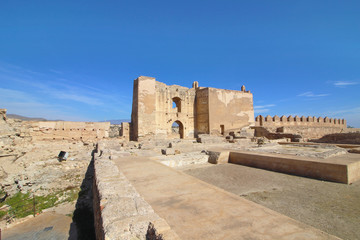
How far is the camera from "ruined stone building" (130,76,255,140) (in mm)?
16094

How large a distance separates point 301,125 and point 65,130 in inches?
940

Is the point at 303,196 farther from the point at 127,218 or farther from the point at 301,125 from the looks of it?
the point at 301,125

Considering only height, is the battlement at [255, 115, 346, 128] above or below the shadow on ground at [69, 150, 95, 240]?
above

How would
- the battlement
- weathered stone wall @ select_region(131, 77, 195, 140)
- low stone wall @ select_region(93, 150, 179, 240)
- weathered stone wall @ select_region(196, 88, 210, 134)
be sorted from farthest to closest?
the battlement < weathered stone wall @ select_region(196, 88, 210, 134) < weathered stone wall @ select_region(131, 77, 195, 140) < low stone wall @ select_region(93, 150, 179, 240)

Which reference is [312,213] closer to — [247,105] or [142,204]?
[142,204]

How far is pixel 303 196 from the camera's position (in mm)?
3283

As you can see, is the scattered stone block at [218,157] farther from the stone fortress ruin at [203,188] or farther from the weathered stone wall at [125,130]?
the weathered stone wall at [125,130]

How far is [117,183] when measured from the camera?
297cm

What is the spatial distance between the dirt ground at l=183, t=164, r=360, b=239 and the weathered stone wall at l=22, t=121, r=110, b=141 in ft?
35.9

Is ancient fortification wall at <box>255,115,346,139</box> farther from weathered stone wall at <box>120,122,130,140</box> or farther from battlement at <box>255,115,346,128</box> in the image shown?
weathered stone wall at <box>120,122,130,140</box>

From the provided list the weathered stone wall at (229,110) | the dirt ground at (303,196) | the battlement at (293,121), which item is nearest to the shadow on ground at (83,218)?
the dirt ground at (303,196)

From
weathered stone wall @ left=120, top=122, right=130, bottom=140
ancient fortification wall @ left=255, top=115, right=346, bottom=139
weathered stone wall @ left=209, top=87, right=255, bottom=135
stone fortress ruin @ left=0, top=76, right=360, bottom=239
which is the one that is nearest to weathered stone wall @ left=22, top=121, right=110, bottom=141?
stone fortress ruin @ left=0, top=76, right=360, bottom=239

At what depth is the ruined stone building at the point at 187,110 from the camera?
16094 mm

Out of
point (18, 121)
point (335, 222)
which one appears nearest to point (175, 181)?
point (335, 222)
